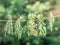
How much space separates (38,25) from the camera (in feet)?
12.5

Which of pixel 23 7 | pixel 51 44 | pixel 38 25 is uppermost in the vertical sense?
pixel 23 7

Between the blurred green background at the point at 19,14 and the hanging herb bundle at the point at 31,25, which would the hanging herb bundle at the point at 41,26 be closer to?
the hanging herb bundle at the point at 31,25

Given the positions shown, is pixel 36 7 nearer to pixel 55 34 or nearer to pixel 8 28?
pixel 55 34

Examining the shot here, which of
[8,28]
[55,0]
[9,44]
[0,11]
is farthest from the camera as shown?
[55,0]

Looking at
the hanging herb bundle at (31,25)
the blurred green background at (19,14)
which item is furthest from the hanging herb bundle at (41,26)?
the blurred green background at (19,14)

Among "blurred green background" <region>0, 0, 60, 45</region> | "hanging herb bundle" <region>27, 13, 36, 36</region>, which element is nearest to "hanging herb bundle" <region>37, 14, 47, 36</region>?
"hanging herb bundle" <region>27, 13, 36, 36</region>

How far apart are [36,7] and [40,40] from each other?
2.05 feet

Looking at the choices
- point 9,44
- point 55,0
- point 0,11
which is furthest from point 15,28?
point 55,0

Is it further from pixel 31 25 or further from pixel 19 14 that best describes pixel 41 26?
pixel 19 14

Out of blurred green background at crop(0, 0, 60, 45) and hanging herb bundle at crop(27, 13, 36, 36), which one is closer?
hanging herb bundle at crop(27, 13, 36, 36)

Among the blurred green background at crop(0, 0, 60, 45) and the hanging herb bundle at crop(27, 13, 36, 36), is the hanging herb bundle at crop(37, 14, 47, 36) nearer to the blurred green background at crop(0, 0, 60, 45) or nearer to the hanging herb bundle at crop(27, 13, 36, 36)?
the hanging herb bundle at crop(27, 13, 36, 36)

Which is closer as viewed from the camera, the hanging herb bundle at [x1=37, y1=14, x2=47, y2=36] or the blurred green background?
the hanging herb bundle at [x1=37, y1=14, x2=47, y2=36]

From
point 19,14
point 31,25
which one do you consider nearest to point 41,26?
point 31,25

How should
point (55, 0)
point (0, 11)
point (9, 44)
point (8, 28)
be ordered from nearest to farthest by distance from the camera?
point (8, 28), point (0, 11), point (9, 44), point (55, 0)
